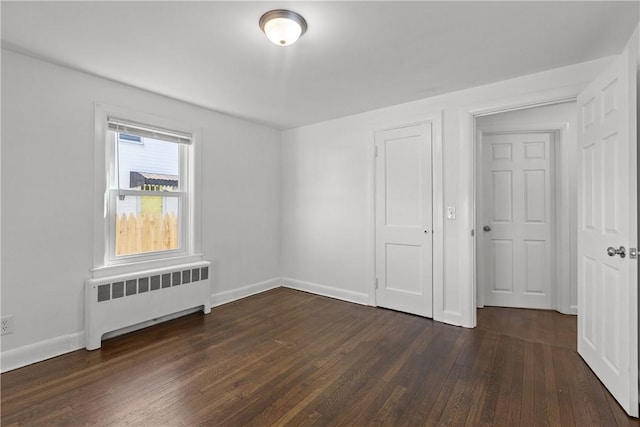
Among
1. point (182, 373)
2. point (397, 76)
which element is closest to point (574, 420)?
point (182, 373)

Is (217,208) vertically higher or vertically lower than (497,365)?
higher

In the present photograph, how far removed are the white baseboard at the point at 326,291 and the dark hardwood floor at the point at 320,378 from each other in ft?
2.19

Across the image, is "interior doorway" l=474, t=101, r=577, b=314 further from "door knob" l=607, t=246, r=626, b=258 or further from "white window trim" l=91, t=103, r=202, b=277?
"white window trim" l=91, t=103, r=202, b=277

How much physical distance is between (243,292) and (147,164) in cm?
196

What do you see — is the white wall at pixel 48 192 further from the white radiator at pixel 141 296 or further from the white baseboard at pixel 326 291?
the white baseboard at pixel 326 291

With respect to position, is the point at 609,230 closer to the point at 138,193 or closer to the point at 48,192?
the point at 138,193

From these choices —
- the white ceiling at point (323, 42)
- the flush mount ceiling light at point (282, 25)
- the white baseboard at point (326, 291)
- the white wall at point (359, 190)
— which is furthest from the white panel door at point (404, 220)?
the flush mount ceiling light at point (282, 25)

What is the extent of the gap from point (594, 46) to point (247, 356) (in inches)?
139

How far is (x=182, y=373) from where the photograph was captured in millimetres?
2299

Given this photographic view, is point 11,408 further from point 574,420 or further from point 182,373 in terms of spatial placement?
point 574,420

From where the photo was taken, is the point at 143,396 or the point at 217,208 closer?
the point at 143,396

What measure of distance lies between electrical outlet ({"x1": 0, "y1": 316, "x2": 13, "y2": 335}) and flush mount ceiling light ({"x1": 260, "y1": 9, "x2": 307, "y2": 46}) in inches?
110

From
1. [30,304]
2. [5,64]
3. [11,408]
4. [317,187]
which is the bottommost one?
[11,408]

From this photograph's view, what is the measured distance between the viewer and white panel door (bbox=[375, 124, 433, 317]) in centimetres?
344
